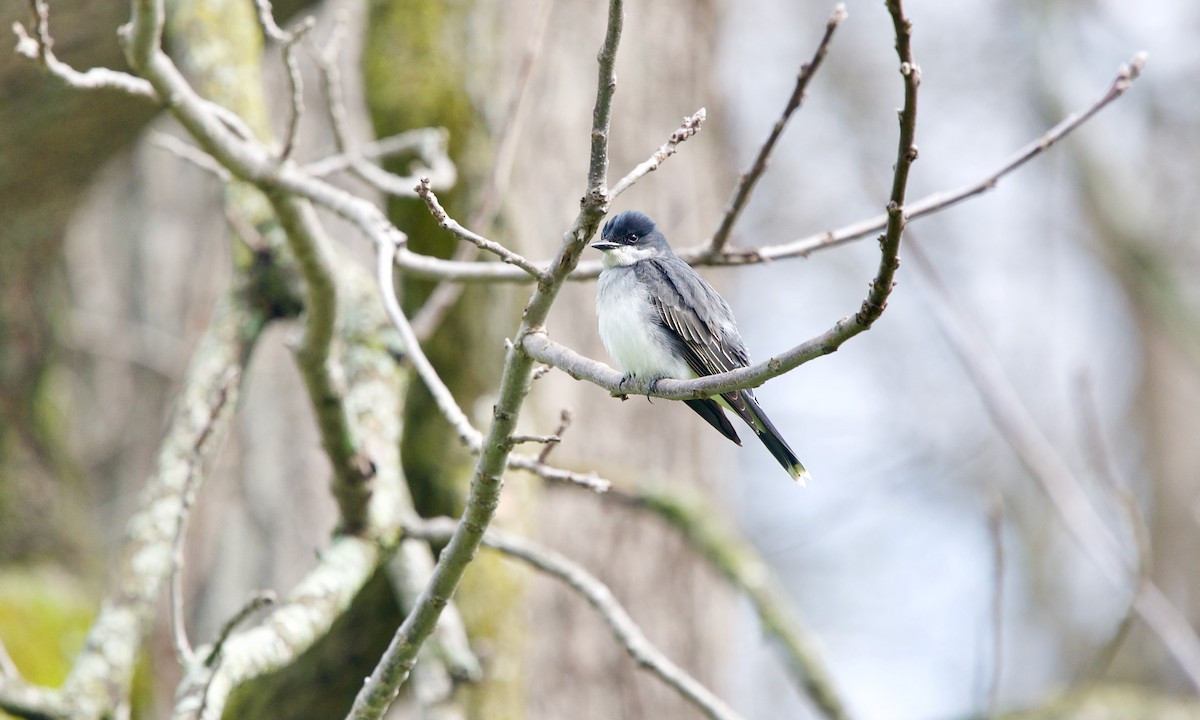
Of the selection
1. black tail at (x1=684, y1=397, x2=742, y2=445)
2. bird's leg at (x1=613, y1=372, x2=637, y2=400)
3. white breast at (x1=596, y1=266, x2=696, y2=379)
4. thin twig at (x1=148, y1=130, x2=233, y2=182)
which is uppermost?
thin twig at (x1=148, y1=130, x2=233, y2=182)

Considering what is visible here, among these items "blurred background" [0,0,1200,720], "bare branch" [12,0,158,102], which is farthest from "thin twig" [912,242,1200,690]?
"bare branch" [12,0,158,102]

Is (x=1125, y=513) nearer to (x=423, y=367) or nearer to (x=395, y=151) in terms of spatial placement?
(x=423, y=367)

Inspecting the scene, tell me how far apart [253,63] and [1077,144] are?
Answer: 287 inches

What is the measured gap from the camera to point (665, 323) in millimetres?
3521

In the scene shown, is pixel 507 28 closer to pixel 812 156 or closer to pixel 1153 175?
pixel 1153 175

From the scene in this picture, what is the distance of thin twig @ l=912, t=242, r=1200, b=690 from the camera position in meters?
3.95

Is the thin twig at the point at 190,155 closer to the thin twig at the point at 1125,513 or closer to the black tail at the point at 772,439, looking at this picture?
the black tail at the point at 772,439

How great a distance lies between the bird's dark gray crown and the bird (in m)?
0.14

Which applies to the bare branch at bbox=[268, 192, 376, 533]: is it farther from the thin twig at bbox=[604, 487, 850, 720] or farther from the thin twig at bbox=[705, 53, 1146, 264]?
the thin twig at bbox=[604, 487, 850, 720]

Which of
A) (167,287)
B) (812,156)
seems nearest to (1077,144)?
(812,156)

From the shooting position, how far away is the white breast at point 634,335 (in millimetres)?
3414

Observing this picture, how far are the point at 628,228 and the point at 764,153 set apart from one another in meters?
0.97

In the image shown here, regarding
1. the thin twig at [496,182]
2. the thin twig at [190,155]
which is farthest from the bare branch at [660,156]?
the thin twig at [190,155]

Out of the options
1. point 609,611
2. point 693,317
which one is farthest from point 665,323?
point 609,611
